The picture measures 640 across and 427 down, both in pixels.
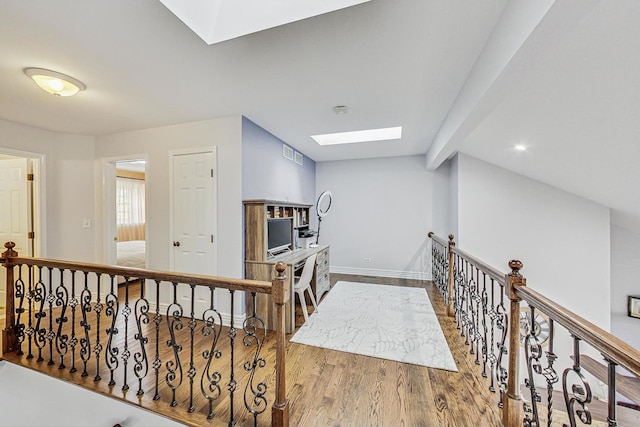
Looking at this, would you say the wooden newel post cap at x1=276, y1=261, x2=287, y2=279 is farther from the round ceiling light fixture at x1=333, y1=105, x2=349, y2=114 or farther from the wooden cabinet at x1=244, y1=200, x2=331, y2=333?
the round ceiling light fixture at x1=333, y1=105, x2=349, y2=114

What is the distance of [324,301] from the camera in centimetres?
387

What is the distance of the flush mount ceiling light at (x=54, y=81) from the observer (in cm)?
209

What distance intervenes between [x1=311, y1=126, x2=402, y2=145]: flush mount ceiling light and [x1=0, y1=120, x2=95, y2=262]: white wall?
3432mm

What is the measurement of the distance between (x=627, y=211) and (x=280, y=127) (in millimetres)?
4605

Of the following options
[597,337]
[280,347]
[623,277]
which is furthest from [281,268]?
[623,277]

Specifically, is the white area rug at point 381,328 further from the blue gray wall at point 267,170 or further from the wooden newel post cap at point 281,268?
the blue gray wall at point 267,170

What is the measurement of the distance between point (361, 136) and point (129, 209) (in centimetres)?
567

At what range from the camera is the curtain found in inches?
237

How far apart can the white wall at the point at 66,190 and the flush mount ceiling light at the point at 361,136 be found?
343cm

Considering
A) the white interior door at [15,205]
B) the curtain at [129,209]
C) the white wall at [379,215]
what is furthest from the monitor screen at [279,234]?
the curtain at [129,209]

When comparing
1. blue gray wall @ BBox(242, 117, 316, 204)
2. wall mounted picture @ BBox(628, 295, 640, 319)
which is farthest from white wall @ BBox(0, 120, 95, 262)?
wall mounted picture @ BBox(628, 295, 640, 319)

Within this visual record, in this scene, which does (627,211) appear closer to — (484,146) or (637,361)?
(484,146)

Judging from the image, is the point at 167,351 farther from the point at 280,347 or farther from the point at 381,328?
the point at 381,328

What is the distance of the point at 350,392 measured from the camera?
6.38 feet
